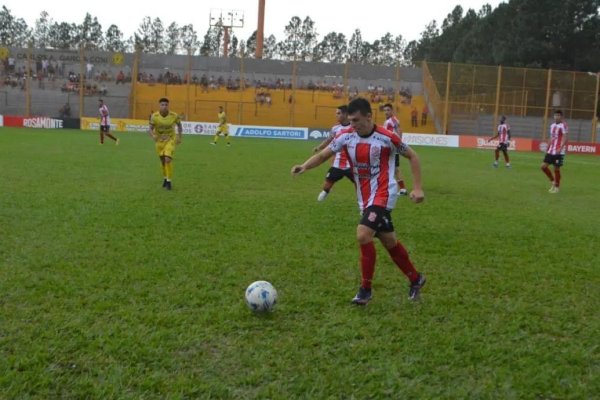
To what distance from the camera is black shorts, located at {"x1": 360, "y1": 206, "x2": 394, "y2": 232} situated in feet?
17.2

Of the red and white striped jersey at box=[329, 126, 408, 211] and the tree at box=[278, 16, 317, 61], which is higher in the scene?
the tree at box=[278, 16, 317, 61]

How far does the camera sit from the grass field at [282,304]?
3701 millimetres

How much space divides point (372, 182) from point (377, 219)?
0.39 m

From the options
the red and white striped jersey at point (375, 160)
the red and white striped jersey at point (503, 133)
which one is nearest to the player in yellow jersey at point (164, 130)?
the red and white striped jersey at point (375, 160)

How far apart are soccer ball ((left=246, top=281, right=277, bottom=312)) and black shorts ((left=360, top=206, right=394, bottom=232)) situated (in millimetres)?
1066

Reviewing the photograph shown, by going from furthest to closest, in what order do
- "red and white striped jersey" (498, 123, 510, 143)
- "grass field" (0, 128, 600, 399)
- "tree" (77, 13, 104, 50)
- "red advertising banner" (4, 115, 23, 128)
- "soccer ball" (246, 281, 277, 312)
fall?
1. "tree" (77, 13, 104, 50)
2. "red advertising banner" (4, 115, 23, 128)
3. "red and white striped jersey" (498, 123, 510, 143)
4. "soccer ball" (246, 281, 277, 312)
5. "grass field" (0, 128, 600, 399)

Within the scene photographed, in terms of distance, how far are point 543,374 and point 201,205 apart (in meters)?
7.22

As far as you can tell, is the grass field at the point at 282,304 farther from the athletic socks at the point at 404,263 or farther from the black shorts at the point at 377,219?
the black shorts at the point at 377,219

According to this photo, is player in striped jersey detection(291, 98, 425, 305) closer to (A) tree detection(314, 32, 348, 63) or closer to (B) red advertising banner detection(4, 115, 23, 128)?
(B) red advertising banner detection(4, 115, 23, 128)

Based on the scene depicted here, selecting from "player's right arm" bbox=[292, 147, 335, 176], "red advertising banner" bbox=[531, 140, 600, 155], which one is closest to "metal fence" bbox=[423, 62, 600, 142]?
"red advertising banner" bbox=[531, 140, 600, 155]

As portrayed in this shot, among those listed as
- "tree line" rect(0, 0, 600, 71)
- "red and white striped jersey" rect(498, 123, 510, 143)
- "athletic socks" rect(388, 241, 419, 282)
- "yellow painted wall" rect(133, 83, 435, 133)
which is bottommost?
"athletic socks" rect(388, 241, 419, 282)

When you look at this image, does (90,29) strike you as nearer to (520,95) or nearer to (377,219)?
(520,95)

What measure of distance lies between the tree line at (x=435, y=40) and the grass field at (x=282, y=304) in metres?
38.0

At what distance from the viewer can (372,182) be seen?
5441mm
